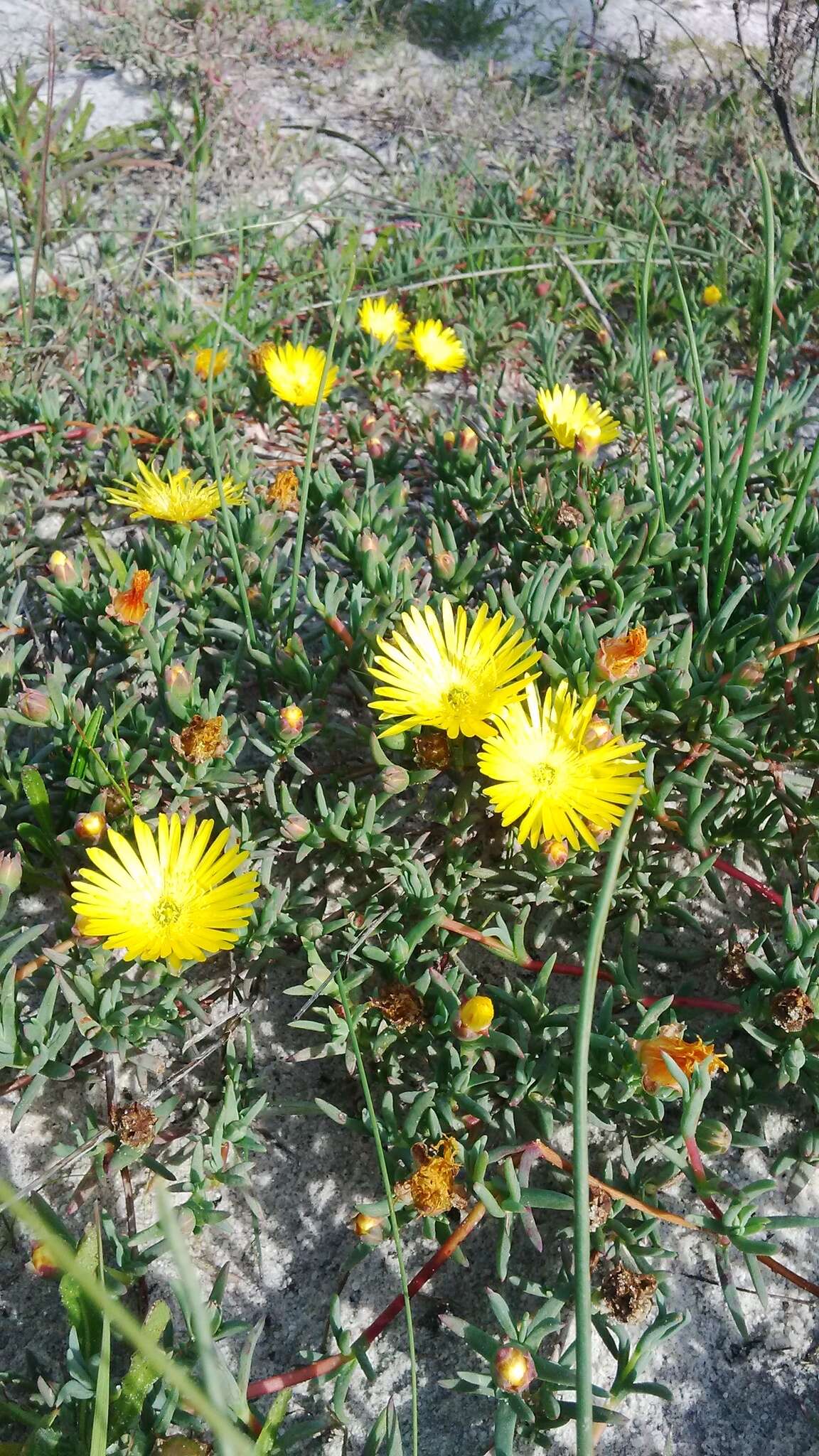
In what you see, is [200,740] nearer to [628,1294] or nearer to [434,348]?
[628,1294]

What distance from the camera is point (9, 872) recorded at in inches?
56.6

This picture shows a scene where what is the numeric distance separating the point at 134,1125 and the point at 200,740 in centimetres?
57

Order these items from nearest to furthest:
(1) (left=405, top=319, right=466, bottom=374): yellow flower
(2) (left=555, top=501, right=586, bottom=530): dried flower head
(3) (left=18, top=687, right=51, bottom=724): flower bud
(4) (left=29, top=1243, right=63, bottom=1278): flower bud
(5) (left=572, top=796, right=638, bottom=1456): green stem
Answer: (5) (left=572, top=796, right=638, bottom=1456): green stem, (4) (left=29, top=1243, right=63, bottom=1278): flower bud, (3) (left=18, top=687, right=51, bottom=724): flower bud, (2) (left=555, top=501, right=586, bottom=530): dried flower head, (1) (left=405, top=319, right=466, bottom=374): yellow flower

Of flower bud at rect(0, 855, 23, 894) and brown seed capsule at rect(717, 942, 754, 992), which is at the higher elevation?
brown seed capsule at rect(717, 942, 754, 992)

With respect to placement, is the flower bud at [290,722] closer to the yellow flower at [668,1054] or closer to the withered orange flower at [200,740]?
the withered orange flower at [200,740]

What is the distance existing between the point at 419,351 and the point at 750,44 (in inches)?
125

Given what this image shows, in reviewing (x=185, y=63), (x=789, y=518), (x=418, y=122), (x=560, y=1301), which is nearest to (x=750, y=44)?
(x=418, y=122)

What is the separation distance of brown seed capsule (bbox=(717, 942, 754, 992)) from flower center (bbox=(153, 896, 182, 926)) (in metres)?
0.81

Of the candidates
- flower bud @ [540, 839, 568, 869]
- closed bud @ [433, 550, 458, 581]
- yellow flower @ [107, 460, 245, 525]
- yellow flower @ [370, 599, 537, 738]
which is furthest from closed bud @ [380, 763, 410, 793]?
yellow flower @ [107, 460, 245, 525]

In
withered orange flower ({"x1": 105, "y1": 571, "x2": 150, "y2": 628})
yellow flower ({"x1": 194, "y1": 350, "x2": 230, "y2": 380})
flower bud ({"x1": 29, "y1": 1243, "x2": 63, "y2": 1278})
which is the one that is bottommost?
flower bud ({"x1": 29, "y1": 1243, "x2": 63, "y2": 1278})

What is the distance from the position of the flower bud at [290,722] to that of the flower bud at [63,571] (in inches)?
19.6

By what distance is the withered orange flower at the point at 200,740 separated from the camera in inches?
61.7

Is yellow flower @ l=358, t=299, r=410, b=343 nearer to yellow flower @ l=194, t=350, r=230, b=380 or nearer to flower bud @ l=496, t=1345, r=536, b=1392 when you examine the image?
yellow flower @ l=194, t=350, r=230, b=380

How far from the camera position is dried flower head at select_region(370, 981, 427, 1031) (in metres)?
1.43
